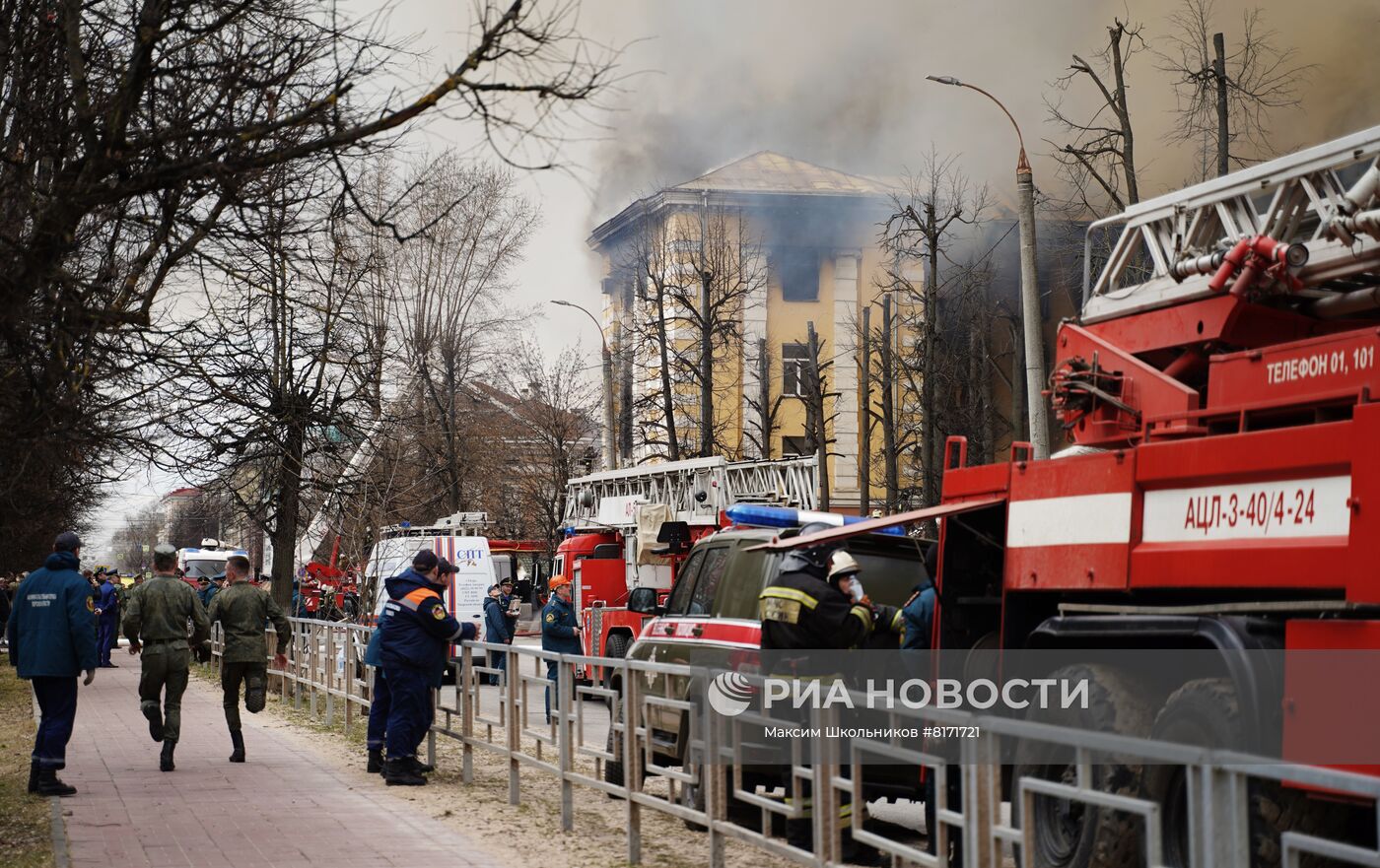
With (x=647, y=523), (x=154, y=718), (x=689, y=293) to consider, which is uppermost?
(x=689, y=293)

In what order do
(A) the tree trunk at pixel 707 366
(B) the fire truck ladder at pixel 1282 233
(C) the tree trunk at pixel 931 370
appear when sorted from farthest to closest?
(A) the tree trunk at pixel 707 366, (C) the tree trunk at pixel 931 370, (B) the fire truck ladder at pixel 1282 233

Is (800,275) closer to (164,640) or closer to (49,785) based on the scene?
(164,640)

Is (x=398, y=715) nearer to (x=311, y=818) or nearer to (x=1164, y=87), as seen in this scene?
(x=311, y=818)

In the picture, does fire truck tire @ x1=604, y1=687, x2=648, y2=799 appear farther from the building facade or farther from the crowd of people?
the building facade

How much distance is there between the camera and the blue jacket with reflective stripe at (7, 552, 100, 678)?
430 inches

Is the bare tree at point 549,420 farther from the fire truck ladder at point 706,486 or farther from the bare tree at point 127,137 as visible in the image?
the bare tree at point 127,137

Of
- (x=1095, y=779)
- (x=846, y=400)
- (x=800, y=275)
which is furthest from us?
(x=846, y=400)

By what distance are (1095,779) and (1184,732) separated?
50.8 inches

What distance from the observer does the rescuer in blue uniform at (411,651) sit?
11867 mm

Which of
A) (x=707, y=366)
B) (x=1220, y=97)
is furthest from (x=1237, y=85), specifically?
(x=707, y=366)

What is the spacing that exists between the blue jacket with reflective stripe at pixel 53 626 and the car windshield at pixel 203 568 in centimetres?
3849

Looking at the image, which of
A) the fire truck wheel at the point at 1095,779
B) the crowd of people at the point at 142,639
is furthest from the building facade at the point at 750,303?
the fire truck wheel at the point at 1095,779

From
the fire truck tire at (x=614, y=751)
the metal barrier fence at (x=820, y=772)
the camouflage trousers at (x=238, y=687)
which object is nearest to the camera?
the metal barrier fence at (x=820, y=772)

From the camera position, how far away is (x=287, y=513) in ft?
89.6
